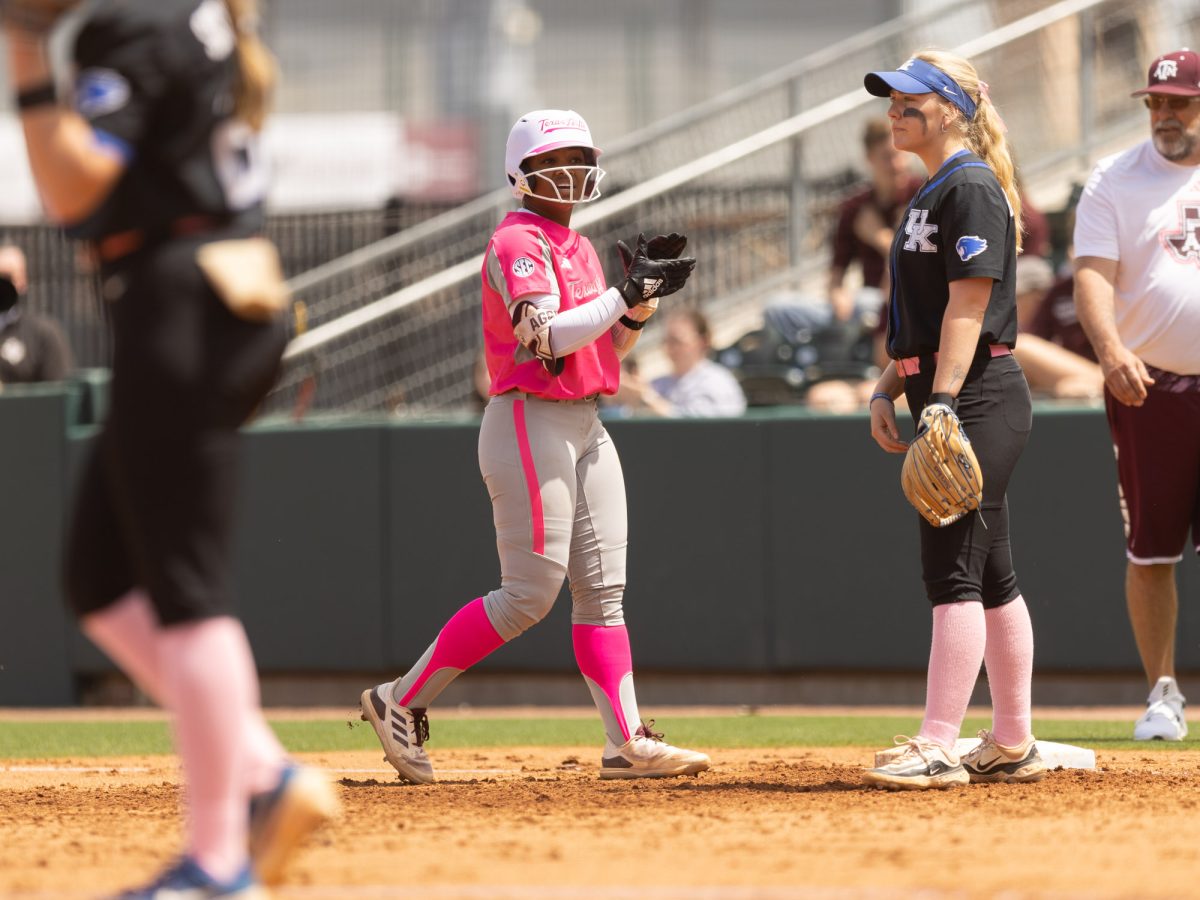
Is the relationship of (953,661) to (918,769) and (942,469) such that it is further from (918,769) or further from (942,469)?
(942,469)

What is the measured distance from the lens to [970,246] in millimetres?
5473

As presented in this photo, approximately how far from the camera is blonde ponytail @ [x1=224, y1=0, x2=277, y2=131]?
371 cm

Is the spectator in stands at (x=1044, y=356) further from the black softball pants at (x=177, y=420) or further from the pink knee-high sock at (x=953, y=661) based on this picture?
the black softball pants at (x=177, y=420)

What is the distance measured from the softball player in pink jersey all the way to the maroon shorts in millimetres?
2482

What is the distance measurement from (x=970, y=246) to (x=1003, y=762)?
1.66 meters

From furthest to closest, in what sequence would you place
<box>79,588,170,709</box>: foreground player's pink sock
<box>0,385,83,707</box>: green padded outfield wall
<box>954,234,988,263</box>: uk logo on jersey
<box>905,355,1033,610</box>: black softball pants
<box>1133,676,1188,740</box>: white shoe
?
<box>0,385,83,707</box>: green padded outfield wall < <box>1133,676,1188,740</box>: white shoe < <box>905,355,1033,610</box>: black softball pants < <box>954,234,988,263</box>: uk logo on jersey < <box>79,588,170,709</box>: foreground player's pink sock

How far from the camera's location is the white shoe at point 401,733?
6125mm

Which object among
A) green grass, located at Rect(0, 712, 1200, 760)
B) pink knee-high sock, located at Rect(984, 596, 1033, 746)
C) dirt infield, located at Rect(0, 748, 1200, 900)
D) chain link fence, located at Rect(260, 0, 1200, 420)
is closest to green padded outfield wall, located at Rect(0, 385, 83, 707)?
green grass, located at Rect(0, 712, 1200, 760)

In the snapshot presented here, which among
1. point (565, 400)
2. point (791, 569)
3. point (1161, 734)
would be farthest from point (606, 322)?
point (791, 569)

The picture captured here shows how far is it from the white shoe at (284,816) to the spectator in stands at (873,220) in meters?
8.37

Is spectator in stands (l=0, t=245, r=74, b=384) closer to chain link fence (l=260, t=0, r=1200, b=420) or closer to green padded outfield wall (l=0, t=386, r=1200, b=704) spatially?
green padded outfield wall (l=0, t=386, r=1200, b=704)

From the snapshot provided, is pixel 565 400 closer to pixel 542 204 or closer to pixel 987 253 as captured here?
pixel 542 204

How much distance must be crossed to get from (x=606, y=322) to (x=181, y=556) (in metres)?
2.45

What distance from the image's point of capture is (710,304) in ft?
44.4
